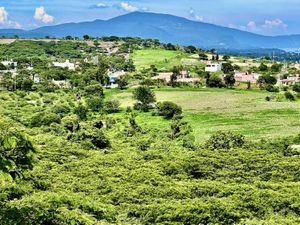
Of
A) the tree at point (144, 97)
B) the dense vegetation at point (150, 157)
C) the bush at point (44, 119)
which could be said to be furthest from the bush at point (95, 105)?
the bush at point (44, 119)

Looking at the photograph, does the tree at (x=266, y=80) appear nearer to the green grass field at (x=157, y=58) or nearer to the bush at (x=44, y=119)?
the green grass field at (x=157, y=58)

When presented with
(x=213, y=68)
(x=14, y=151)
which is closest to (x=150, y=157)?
(x=14, y=151)

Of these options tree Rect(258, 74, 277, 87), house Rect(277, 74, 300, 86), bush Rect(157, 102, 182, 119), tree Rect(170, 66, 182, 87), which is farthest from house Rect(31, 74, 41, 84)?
house Rect(277, 74, 300, 86)

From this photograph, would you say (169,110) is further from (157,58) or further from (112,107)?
(157,58)

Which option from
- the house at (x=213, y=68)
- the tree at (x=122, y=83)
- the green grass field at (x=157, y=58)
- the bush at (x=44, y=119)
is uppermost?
the green grass field at (x=157, y=58)

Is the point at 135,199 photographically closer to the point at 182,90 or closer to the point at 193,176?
the point at 193,176

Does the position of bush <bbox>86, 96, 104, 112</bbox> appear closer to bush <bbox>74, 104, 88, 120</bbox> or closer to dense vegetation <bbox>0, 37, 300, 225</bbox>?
dense vegetation <bbox>0, 37, 300, 225</bbox>

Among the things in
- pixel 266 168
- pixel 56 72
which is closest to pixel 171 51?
pixel 56 72
